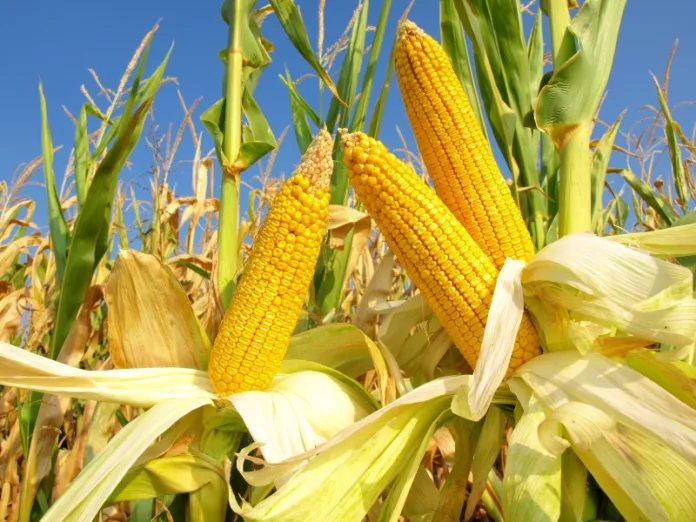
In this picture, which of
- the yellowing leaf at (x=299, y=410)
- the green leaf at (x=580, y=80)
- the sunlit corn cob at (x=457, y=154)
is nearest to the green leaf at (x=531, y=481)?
the yellowing leaf at (x=299, y=410)

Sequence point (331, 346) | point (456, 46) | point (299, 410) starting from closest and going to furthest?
point (299, 410) → point (331, 346) → point (456, 46)

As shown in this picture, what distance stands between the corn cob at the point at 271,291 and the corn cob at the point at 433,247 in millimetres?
156

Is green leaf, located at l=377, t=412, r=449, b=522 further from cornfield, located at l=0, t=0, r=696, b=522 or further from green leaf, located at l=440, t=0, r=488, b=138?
green leaf, located at l=440, t=0, r=488, b=138

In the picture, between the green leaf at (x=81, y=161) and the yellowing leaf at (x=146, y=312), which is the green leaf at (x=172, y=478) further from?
the green leaf at (x=81, y=161)

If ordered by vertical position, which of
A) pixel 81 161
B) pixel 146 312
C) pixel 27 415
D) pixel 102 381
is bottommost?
pixel 27 415

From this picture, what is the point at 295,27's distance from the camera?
2.33m

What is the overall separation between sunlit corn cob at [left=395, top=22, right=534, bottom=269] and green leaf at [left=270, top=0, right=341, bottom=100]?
0.54 m

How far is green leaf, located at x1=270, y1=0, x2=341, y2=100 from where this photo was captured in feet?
7.57

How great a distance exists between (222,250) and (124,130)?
0.50 metres

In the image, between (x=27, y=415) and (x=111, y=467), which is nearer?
(x=111, y=467)

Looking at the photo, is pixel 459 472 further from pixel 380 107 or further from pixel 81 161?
pixel 81 161

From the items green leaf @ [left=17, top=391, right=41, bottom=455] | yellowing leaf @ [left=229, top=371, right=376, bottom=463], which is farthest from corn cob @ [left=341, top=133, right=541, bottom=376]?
green leaf @ [left=17, top=391, right=41, bottom=455]

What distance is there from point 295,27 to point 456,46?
697mm

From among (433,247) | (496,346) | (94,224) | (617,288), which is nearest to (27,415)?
(94,224)
